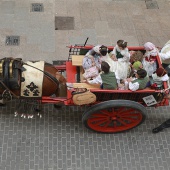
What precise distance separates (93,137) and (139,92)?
1.37 metres

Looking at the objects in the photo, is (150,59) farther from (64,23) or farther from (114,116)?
(64,23)

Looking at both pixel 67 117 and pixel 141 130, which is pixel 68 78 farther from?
pixel 141 130

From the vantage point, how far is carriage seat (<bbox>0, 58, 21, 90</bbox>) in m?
4.79

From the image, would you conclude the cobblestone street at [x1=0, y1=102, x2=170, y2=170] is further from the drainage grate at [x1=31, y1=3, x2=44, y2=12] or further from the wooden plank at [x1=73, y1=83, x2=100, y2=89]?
the drainage grate at [x1=31, y1=3, x2=44, y2=12]

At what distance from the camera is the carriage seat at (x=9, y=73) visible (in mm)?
4793

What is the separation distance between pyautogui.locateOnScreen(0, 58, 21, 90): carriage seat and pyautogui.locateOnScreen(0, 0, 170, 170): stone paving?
1.28m

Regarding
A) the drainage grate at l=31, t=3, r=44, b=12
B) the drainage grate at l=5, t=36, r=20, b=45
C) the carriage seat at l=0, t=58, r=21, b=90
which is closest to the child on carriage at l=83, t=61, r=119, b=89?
the carriage seat at l=0, t=58, r=21, b=90

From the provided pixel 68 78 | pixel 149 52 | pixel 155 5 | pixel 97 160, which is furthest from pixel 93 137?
pixel 155 5

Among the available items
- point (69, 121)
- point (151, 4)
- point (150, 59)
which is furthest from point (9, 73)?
point (151, 4)

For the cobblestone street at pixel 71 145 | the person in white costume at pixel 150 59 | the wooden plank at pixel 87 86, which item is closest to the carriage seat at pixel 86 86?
the wooden plank at pixel 87 86

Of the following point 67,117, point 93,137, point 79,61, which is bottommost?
point 93,137

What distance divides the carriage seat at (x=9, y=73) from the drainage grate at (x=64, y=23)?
2.90 metres

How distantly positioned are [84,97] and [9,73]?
118 centimetres

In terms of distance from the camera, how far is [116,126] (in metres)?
5.78
